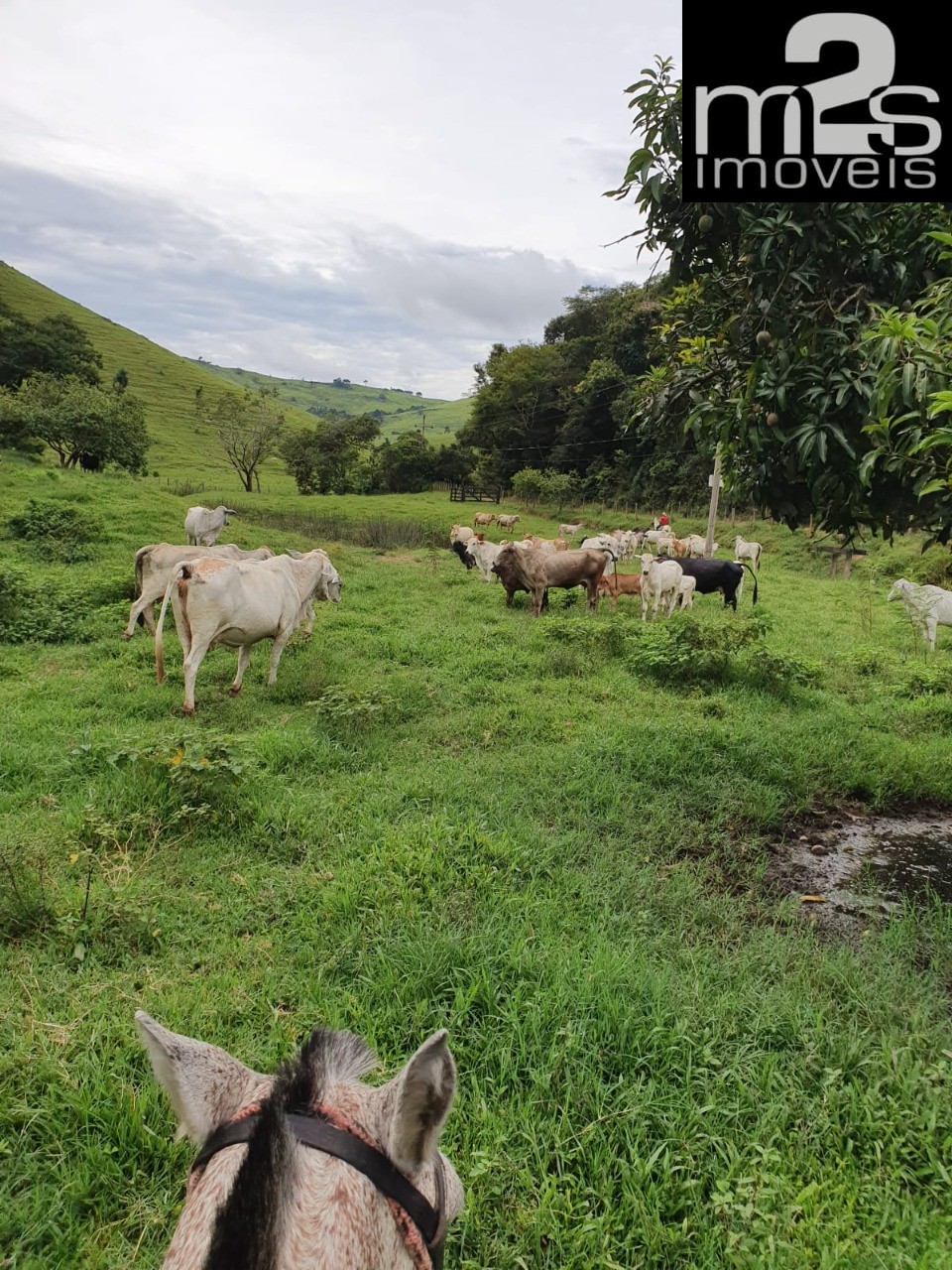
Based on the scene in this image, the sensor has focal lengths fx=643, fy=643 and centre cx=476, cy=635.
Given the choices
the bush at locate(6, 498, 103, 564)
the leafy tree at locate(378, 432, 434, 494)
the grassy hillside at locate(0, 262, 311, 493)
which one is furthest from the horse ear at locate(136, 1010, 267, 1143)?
the leafy tree at locate(378, 432, 434, 494)

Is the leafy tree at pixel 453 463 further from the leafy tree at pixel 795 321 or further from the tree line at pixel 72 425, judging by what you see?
the leafy tree at pixel 795 321

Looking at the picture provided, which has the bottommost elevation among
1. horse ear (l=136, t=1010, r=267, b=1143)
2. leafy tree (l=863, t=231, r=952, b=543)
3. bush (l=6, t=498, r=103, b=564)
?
horse ear (l=136, t=1010, r=267, b=1143)

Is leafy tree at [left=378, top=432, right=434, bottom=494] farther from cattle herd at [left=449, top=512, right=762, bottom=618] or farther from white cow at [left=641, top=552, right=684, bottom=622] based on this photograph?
white cow at [left=641, top=552, right=684, bottom=622]

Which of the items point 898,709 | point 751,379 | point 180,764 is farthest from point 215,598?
point 898,709

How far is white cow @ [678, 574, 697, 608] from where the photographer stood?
12688 mm

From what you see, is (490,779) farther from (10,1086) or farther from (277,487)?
(277,487)

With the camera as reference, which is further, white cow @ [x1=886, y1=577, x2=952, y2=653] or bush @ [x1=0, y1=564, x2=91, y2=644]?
white cow @ [x1=886, y1=577, x2=952, y2=653]

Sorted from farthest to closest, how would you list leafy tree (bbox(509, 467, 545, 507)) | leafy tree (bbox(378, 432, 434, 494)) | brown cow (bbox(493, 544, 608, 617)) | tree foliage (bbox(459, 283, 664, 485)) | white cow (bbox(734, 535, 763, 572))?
leafy tree (bbox(378, 432, 434, 494)), leafy tree (bbox(509, 467, 545, 507)), tree foliage (bbox(459, 283, 664, 485)), white cow (bbox(734, 535, 763, 572)), brown cow (bbox(493, 544, 608, 617))

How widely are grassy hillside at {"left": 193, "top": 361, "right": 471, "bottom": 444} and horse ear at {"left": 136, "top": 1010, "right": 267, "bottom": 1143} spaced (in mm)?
114296

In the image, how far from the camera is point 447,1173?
4.26 ft

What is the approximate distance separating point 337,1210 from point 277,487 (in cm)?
4732

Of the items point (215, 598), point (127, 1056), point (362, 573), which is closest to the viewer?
point (127, 1056)

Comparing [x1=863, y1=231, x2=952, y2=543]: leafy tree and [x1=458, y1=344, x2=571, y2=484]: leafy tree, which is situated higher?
[x1=458, y1=344, x2=571, y2=484]: leafy tree

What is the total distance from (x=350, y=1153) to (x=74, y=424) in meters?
30.1
